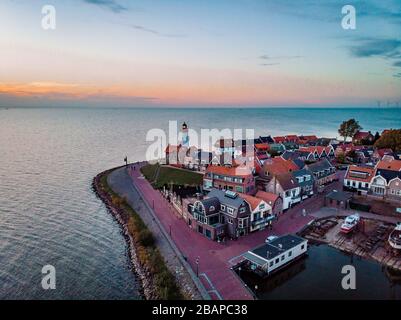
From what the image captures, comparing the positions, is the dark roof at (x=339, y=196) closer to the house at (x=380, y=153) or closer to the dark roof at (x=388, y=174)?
the dark roof at (x=388, y=174)

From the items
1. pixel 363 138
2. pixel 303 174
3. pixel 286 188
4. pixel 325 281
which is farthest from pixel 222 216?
pixel 363 138

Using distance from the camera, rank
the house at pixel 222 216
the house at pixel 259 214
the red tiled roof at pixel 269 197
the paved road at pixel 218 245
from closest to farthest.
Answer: the paved road at pixel 218 245
the house at pixel 222 216
the house at pixel 259 214
the red tiled roof at pixel 269 197

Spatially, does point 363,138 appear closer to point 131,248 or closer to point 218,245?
point 218,245

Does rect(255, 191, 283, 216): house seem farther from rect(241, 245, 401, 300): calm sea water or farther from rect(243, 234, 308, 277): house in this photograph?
rect(241, 245, 401, 300): calm sea water

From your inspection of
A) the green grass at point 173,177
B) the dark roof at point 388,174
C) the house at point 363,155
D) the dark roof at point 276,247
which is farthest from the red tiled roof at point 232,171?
the house at point 363,155

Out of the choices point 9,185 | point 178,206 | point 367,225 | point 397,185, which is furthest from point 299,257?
point 9,185

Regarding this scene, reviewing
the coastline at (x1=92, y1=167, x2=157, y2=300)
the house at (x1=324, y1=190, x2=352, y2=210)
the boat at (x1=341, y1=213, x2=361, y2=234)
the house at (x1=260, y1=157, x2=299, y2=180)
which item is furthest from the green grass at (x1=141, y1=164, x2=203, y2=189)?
the boat at (x1=341, y1=213, x2=361, y2=234)
